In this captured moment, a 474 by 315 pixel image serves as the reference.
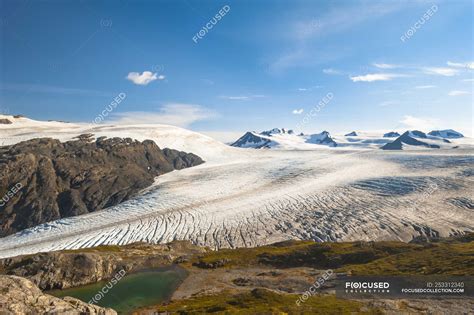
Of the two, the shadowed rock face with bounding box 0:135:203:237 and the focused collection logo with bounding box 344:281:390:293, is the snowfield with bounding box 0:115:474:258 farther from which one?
the focused collection logo with bounding box 344:281:390:293

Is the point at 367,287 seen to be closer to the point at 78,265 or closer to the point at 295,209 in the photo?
the point at 295,209

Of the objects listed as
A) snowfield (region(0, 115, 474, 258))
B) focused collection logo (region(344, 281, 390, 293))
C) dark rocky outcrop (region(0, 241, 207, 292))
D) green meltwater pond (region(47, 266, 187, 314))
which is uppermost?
snowfield (region(0, 115, 474, 258))

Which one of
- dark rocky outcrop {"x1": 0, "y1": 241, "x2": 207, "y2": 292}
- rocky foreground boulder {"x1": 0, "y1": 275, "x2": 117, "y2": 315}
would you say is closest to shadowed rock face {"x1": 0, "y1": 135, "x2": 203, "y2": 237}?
dark rocky outcrop {"x1": 0, "y1": 241, "x2": 207, "y2": 292}

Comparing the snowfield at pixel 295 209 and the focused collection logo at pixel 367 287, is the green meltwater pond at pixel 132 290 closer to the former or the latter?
the snowfield at pixel 295 209

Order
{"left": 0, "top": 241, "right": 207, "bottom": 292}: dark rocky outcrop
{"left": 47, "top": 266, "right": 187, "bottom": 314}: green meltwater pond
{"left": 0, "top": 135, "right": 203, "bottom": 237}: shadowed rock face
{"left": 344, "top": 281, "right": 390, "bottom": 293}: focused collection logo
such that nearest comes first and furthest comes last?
{"left": 344, "top": 281, "right": 390, "bottom": 293}: focused collection logo
{"left": 47, "top": 266, "right": 187, "bottom": 314}: green meltwater pond
{"left": 0, "top": 241, "right": 207, "bottom": 292}: dark rocky outcrop
{"left": 0, "top": 135, "right": 203, "bottom": 237}: shadowed rock face

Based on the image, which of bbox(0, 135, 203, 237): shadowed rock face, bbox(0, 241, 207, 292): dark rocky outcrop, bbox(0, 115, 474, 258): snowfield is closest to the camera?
bbox(0, 241, 207, 292): dark rocky outcrop

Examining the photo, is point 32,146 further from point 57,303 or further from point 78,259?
point 57,303

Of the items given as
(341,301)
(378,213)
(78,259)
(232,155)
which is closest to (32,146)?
(232,155)

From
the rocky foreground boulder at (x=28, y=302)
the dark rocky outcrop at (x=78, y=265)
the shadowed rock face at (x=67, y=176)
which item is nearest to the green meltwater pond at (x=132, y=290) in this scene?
the dark rocky outcrop at (x=78, y=265)
